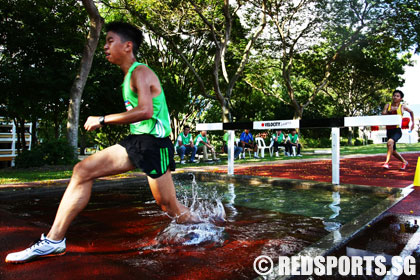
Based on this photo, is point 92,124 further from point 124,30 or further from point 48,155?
point 48,155

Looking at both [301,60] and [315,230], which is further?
[301,60]

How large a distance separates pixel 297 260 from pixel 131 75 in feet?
6.19

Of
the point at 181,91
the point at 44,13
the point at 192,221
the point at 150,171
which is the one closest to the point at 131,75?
the point at 150,171

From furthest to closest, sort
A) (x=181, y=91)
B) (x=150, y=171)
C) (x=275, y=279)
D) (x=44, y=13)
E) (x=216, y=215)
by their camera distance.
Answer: (x=181, y=91) → (x=44, y=13) → (x=216, y=215) → (x=150, y=171) → (x=275, y=279)

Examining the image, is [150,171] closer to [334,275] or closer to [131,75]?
[131,75]

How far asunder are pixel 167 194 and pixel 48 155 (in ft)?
33.9

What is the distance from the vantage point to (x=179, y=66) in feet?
73.4

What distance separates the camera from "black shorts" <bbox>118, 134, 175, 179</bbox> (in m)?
2.50

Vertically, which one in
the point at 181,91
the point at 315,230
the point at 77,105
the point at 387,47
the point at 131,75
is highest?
the point at 387,47

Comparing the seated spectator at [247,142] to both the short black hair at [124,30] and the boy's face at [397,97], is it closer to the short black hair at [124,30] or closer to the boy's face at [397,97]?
the boy's face at [397,97]

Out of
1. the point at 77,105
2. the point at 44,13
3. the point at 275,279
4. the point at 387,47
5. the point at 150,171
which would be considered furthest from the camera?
the point at 387,47

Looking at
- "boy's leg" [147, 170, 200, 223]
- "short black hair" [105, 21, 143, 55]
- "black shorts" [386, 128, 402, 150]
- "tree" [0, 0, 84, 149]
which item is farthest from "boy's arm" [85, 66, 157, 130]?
"tree" [0, 0, 84, 149]

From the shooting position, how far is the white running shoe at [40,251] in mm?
2234

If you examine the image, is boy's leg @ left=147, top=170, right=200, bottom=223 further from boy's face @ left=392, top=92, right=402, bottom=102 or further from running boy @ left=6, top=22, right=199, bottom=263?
boy's face @ left=392, top=92, right=402, bottom=102
